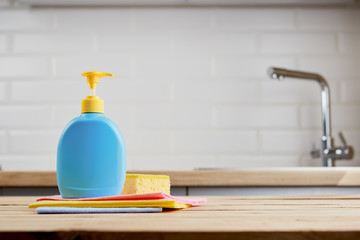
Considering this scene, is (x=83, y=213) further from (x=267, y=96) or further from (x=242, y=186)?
(x=267, y=96)

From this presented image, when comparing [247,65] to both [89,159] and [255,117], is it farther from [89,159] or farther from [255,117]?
[89,159]

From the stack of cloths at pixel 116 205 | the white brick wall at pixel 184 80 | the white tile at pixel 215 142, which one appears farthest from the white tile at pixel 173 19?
the stack of cloths at pixel 116 205

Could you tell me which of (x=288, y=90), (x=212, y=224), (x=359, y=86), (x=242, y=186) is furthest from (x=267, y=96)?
(x=212, y=224)

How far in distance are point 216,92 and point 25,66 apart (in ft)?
2.61

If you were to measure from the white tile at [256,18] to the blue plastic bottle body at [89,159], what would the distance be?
1393 mm

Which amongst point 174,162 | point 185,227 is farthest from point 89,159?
point 174,162

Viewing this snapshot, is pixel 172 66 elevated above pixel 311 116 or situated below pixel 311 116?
above

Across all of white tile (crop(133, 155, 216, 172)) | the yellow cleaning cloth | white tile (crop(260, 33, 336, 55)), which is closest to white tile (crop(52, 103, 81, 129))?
white tile (crop(133, 155, 216, 172))

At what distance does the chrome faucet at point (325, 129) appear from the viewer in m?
1.65

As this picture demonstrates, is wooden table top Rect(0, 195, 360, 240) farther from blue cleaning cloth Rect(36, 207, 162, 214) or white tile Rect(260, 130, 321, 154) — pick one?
white tile Rect(260, 130, 321, 154)

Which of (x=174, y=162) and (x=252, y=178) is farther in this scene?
(x=174, y=162)

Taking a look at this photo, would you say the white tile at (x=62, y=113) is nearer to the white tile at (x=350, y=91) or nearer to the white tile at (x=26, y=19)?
the white tile at (x=26, y=19)

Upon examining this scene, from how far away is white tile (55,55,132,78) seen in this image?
1.87m

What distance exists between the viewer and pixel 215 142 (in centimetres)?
183
